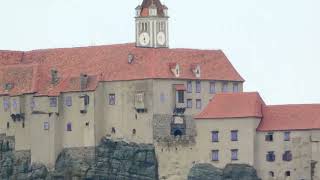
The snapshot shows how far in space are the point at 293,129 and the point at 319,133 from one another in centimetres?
259

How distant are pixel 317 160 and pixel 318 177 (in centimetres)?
140

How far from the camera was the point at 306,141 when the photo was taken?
199m

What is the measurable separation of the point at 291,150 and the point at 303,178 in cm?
256

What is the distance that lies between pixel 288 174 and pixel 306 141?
3.09 meters

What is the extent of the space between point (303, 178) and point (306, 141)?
3.01 m

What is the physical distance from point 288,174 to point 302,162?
5.41 ft

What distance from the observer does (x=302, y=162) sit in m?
199

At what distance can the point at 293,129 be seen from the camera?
19988 cm

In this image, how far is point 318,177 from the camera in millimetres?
197750

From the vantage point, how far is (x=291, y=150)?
19962 centimetres

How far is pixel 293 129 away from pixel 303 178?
414 cm

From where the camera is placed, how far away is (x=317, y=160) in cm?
19812

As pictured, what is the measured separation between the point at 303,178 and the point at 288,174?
5.35 feet

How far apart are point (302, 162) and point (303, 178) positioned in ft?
4.36
